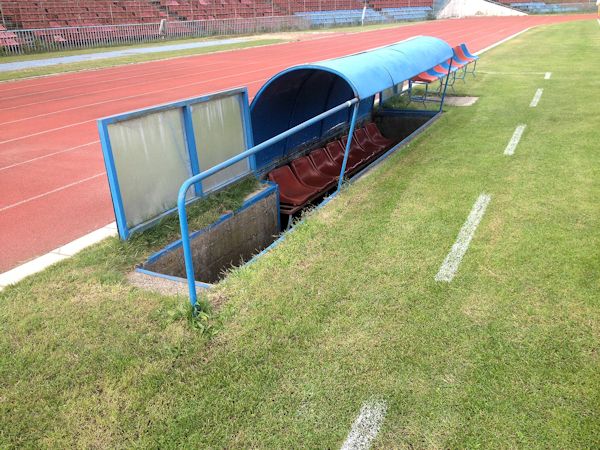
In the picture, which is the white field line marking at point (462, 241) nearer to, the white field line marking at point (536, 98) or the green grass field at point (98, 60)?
the white field line marking at point (536, 98)

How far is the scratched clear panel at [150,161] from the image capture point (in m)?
5.45

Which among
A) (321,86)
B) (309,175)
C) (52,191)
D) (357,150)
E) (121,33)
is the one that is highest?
(121,33)

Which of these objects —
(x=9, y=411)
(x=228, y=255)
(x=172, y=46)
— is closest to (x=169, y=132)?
(x=228, y=255)

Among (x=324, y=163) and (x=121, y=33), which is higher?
(x=121, y=33)

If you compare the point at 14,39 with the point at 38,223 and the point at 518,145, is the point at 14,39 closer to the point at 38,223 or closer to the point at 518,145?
the point at 38,223

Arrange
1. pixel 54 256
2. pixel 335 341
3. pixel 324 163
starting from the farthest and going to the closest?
pixel 324 163, pixel 54 256, pixel 335 341

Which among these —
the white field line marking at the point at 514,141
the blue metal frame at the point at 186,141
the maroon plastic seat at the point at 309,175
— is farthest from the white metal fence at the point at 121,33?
the white field line marking at the point at 514,141

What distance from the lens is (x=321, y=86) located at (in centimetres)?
1009

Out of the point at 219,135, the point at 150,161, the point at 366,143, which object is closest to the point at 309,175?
the point at 219,135

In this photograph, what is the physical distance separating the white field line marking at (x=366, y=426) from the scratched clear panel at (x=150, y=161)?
3502mm

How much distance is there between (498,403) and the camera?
3.44 metres

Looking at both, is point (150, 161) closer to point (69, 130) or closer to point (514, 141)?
point (514, 141)

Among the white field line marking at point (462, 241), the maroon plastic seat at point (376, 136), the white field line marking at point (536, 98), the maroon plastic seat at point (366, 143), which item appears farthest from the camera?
the white field line marking at point (536, 98)

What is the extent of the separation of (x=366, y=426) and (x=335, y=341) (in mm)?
905
